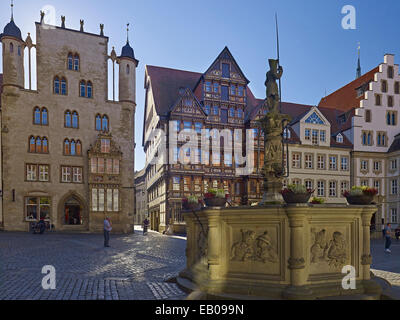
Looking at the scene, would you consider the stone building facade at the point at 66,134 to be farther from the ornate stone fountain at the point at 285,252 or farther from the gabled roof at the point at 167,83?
the ornate stone fountain at the point at 285,252

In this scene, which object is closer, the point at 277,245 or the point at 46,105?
the point at 277,245

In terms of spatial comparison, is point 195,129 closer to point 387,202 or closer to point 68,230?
→ point 68,230

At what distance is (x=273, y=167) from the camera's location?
298 inches

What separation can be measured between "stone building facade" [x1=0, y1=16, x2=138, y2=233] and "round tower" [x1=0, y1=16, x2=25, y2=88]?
7 cm

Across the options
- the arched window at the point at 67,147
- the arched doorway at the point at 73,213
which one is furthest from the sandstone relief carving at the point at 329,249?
the arched window at the point at 67,147

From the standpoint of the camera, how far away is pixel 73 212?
96.5 feet

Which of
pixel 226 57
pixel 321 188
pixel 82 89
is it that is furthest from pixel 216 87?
pixel 321 188

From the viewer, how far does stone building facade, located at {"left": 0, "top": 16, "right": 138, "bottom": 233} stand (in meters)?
27.8

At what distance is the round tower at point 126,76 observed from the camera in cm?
3167

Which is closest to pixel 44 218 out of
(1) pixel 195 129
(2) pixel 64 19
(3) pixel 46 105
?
(3) pixel 46 105

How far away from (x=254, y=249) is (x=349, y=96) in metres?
39.4

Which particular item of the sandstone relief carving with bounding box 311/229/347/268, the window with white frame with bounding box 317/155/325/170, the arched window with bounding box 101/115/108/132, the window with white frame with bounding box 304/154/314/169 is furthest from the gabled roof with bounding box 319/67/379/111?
the sandstone relief carving with bounding box 311/229/347/268
